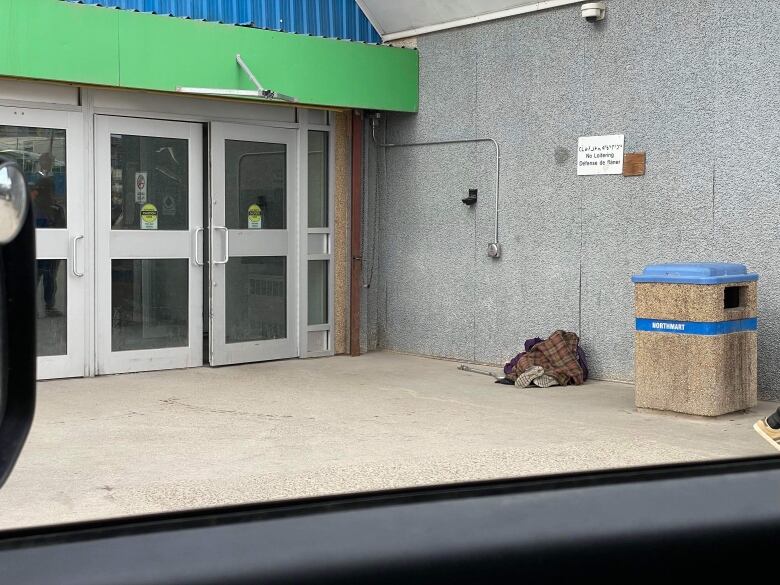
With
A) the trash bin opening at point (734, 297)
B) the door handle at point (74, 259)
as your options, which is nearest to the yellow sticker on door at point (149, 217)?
the door handle at point (74, 259)

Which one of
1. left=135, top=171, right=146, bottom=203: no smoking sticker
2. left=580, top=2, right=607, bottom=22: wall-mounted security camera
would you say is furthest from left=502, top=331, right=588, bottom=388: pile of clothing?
left=135, top=171, right=146, bottom=203: no smoking sticker

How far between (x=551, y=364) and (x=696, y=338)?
209 centimetres

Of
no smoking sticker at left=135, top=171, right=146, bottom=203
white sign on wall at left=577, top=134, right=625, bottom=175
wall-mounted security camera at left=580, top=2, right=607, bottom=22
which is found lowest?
no smoking sticker at left=135, top=171, right=146, bottom=203

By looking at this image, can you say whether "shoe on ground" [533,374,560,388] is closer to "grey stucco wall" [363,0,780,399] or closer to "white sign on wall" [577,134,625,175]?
"grey stucco wall" [363,0,780,399]

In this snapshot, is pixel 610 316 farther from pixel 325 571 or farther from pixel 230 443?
pixel 325 571

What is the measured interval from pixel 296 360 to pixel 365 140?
96.3 inches

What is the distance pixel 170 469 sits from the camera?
5.95 metres

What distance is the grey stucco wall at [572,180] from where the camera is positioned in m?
8.16

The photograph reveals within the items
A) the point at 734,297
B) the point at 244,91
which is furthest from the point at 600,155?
the point at 244,91

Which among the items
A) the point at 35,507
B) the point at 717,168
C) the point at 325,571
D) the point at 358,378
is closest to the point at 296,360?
the point at 358,378

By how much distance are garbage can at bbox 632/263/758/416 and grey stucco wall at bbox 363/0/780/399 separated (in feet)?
1.94

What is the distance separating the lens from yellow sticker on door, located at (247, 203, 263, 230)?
10.1 metres

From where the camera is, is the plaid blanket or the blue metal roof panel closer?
the plaid blanket

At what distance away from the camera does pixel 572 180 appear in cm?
941
